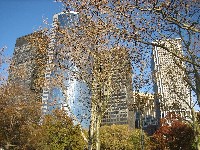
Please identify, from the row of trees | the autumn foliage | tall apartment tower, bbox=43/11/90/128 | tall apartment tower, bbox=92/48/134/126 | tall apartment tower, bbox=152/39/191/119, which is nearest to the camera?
tall apartment tower, bbox=43/11/90/128

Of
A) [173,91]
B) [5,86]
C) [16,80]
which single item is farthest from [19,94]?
[173,91]

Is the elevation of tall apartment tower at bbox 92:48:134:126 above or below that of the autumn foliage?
above

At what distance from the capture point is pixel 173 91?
30.2 metres

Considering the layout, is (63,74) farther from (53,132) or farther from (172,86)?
(53,132)

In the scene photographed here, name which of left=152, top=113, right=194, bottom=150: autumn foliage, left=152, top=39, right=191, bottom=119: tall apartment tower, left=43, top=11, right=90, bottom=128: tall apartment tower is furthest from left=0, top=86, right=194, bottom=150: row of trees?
left=43, top=11, right=90, bottom=128: tall apartment tower

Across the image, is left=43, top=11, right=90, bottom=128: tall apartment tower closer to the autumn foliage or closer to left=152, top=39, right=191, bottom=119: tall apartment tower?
left=152, top=39, right=191, bottom=119: tall apartment tower

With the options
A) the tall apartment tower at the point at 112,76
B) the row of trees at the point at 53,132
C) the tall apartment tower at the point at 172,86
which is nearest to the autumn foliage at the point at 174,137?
the row of trees at the point at 53,132

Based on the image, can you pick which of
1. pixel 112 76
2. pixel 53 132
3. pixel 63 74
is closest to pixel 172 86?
pixel 112 76

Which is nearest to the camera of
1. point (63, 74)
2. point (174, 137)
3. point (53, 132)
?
point (63, 74)

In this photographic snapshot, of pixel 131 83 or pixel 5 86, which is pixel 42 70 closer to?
pixel 131 83

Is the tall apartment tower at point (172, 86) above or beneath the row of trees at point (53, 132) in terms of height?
above

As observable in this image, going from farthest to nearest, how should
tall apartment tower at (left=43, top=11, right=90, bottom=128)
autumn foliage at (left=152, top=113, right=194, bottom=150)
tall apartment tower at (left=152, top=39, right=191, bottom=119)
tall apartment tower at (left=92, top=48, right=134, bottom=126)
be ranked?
autumn foliage at (left=152, top=113, right=194, bottom=150), tall apartment tower at (left=152, top=39, right=191, bottom=119), tall apartment tower at (left=92, top=48, right=134, bottom=126), tall apartment tower at (left=43, top=11, right=90, bottom=128)

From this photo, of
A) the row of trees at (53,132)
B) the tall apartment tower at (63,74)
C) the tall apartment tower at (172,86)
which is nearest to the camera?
the tall apartment tower at (63,74)

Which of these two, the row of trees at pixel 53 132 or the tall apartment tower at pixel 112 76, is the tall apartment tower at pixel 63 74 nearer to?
the tall apartment tower at pixel 112 76
